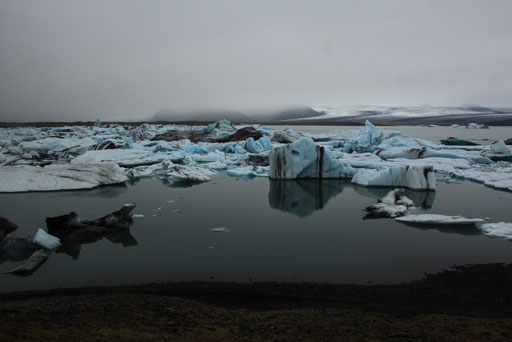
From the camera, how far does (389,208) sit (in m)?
5.78

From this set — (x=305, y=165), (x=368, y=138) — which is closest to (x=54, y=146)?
(x=305, y=165)

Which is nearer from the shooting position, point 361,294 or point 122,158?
point 361,294

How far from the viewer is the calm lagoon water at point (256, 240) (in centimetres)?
348

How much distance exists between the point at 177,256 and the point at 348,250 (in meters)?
1.97

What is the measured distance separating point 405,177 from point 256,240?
4.98 m

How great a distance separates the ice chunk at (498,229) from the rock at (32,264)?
5.44 metres

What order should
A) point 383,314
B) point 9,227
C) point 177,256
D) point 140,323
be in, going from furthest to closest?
point 9,227 < point 177,256 < point 383,314 < point 140,323

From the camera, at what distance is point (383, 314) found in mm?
2609

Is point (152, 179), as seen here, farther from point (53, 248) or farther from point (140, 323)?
point (140, 323)

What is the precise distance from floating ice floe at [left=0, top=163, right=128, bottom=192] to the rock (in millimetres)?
4298

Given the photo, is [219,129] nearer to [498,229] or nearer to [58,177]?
[58,177]

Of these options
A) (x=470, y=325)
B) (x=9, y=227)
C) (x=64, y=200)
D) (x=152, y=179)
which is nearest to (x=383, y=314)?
(x=470, y=325)

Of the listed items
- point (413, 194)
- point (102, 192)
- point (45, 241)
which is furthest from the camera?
point (102, 192)

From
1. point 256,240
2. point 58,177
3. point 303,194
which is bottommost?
point 303,194
